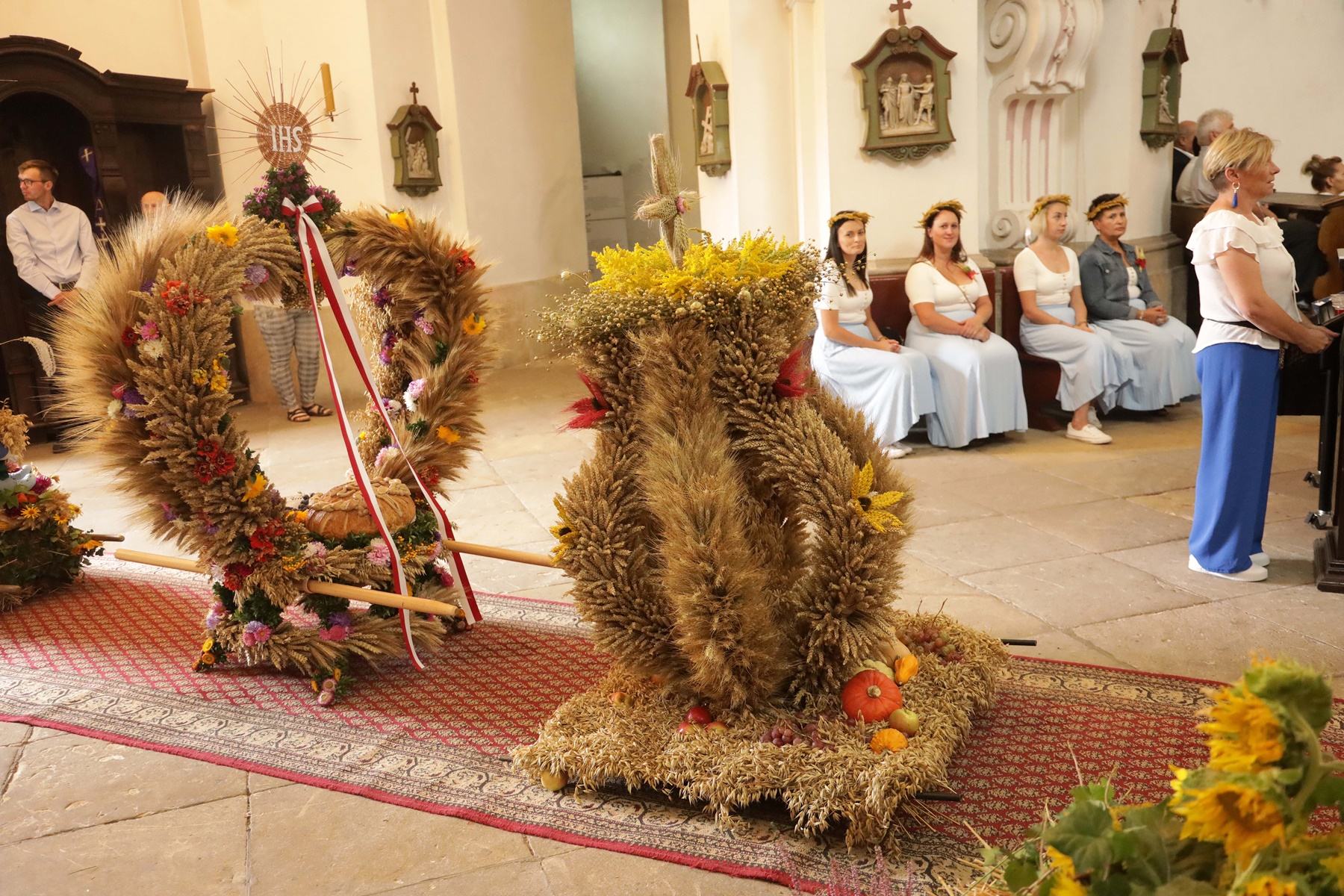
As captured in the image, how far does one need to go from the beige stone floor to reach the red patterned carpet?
4.5 inches

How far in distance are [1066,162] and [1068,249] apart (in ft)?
4.32

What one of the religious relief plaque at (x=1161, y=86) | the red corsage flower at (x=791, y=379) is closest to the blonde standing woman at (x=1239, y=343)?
the red corsage flower at (x=791, y=379)

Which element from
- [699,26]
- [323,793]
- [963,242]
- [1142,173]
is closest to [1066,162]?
[1142,173]

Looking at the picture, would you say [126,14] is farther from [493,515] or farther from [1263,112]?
[1263,112]

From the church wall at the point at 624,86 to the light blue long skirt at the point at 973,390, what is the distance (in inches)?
304

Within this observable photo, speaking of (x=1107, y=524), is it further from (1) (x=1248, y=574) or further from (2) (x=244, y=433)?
(2) (x=244, y=433)

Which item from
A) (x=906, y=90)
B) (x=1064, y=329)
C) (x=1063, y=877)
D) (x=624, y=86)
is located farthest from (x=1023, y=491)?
(x=624, y=86)

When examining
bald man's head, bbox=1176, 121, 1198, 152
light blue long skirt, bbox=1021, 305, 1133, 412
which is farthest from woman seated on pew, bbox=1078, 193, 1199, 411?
bald man's head, bbox=1176, 121, 1198, 152

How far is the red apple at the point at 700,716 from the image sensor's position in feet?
10.9

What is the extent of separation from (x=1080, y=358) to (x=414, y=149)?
6.05 meters

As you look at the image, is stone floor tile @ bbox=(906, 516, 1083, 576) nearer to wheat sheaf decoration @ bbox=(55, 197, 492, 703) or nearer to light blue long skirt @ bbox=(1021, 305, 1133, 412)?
light blue long skirt @ bbox=(1021, 305, 1133, 412)

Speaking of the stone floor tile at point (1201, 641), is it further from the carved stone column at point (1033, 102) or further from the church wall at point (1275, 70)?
the church wall at point (1275, 70)

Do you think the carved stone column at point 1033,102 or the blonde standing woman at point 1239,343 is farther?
the carved stone column at point 1033,102

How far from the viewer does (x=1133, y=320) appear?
8156mm
